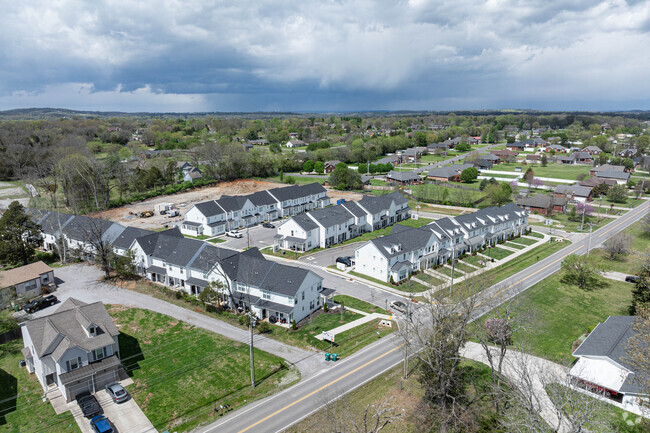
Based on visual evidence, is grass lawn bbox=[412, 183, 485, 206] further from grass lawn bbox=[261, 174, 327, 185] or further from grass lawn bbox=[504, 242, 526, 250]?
grass lawn bbox=[261, 174, 327, 185]

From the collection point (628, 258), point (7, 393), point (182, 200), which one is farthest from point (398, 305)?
point (182, 200)

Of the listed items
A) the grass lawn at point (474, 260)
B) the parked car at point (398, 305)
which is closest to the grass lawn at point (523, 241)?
the grass lawn at point (474, 260)

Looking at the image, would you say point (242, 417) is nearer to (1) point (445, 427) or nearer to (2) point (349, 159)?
(1) point (445, 427)

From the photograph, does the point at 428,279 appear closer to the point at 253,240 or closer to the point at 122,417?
the point at 253,240

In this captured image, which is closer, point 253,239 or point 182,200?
point 253,239

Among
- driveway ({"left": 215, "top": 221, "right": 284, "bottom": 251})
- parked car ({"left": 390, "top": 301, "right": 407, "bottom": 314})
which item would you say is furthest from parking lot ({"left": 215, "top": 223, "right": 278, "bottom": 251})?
parked car ({"left": 390, "top": 301, "right": 407, "bottom": 314})

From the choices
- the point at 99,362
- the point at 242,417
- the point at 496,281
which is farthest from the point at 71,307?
the point at 496,281

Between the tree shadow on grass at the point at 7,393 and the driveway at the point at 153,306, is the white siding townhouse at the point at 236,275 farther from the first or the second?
the tree shadow on grass at the point at 7,393
